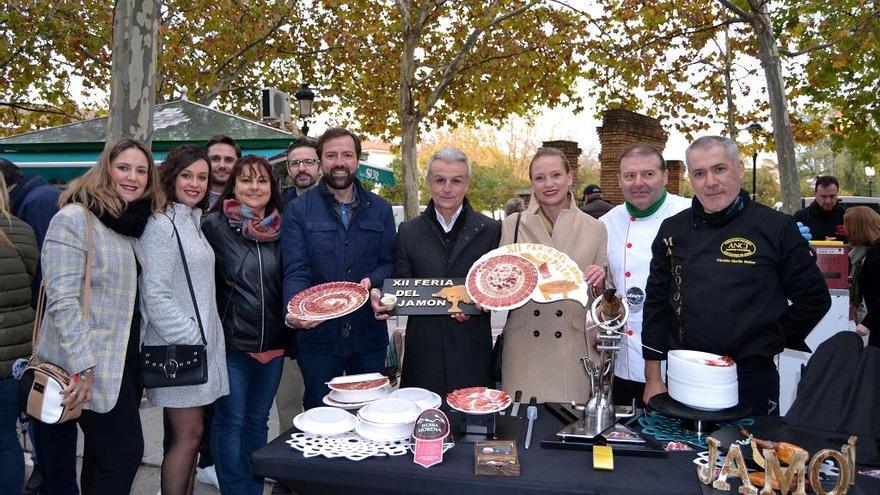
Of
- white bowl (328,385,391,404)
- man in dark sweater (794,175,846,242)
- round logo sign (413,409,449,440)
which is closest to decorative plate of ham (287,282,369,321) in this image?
white bowl (328,385,391,404)

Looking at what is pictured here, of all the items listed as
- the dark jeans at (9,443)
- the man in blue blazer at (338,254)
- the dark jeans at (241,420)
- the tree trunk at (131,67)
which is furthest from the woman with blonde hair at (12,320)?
the tree trunk at (131,67)

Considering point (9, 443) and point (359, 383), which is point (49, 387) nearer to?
point (9, 443)

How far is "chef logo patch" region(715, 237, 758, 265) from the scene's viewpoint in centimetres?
281

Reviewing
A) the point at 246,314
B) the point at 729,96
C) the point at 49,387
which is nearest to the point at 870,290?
the point at 246,314

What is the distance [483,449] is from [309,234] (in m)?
1.94

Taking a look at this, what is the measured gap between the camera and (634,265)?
3.63m

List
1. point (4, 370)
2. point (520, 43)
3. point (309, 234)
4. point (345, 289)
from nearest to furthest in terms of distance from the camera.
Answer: point (4, 370)
point (345, 289)
point (309, 234)
point (520, 43)

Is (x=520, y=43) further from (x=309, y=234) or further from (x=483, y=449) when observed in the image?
(x=483, y=449)

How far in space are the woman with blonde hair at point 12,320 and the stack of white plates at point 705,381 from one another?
331cm

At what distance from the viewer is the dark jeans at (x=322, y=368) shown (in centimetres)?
378

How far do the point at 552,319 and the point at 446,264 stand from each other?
70 centimetres

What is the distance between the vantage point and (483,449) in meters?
2.35

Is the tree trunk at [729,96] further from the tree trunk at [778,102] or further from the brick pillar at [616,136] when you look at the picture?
the tree trunk at [778,102]

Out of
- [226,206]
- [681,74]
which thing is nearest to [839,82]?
[681,74]
